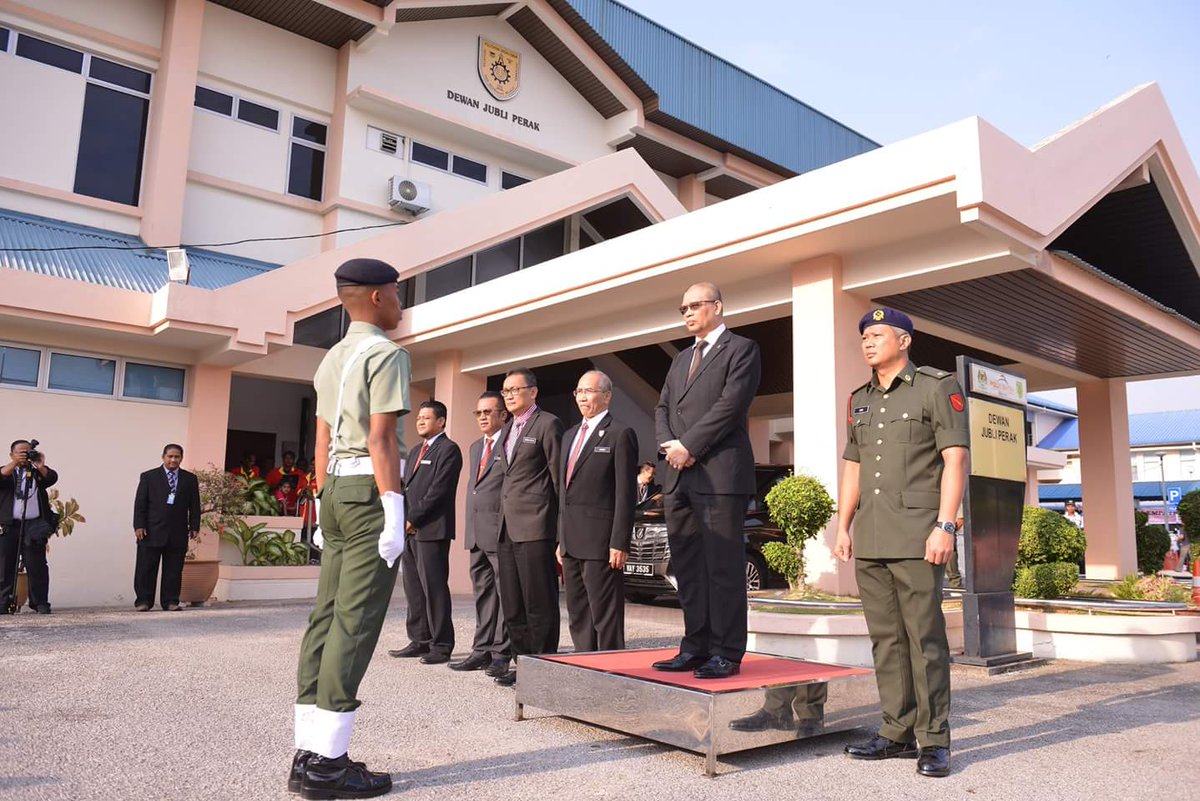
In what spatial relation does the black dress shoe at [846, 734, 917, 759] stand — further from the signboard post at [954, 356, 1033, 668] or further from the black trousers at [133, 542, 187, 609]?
the black trousers at [133, 542, 187, 609]

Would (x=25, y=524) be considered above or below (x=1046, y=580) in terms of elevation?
above

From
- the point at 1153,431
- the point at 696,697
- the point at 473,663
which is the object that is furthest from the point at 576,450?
the point at 1153,431

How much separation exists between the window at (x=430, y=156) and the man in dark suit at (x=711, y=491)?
1280 cm

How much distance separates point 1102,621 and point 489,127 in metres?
13.0

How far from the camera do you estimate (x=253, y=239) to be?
14117 mm

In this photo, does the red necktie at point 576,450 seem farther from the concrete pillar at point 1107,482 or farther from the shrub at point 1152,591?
the concrete pillar at point 1107,482

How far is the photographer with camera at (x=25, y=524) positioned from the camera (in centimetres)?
904

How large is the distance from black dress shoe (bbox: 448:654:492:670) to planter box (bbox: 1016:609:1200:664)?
4.53m

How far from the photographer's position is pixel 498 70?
17.2 meters

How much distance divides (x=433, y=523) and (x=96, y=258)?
755 centimetres

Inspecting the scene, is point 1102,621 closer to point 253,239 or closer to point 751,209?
point 751,209

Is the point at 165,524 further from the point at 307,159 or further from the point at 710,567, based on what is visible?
the point at 710,567

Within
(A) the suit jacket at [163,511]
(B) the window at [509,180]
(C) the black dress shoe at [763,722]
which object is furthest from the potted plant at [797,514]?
(B) the window at [509,180]

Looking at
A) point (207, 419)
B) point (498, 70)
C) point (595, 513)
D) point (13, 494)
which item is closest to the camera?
point (595, 513)
